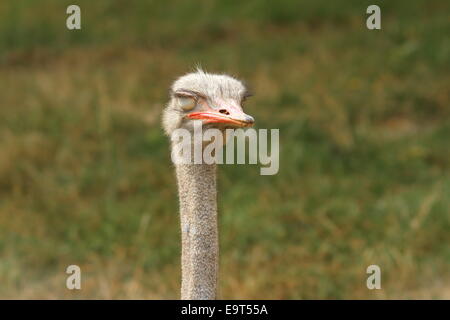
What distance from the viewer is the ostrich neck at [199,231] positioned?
240 cm

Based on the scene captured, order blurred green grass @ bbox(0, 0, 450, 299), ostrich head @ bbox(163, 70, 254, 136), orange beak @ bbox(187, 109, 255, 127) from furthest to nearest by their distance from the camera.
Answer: blurred green grass @ bbox(0, 0, 450, 299) → ostrich head @ bbox(163, 70, 254, 136) → orange beak @ bbox(187, 109, 255, 127)

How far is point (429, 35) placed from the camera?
7930mm

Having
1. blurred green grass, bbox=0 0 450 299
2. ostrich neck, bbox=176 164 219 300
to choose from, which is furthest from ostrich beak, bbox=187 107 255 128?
blurred green grass, bbox=0 0 450 299

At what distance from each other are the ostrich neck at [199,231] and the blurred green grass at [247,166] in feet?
Answer: 2.60

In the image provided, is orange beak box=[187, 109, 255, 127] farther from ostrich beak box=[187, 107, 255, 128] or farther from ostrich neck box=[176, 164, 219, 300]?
ostrich neck box=[176, 164, 219, 300]

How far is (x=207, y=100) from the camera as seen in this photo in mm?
2395

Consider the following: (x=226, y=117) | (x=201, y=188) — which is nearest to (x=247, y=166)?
(x=201, y=188)

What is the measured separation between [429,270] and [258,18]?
424cm

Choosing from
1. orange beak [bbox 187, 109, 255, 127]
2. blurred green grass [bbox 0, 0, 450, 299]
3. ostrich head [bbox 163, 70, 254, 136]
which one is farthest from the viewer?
blurred green grass [bbox 0, 0, 450, 299]

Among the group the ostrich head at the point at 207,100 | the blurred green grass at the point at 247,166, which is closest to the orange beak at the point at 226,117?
the ostrich head at the point at 207,100

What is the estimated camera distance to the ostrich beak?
2.24 m

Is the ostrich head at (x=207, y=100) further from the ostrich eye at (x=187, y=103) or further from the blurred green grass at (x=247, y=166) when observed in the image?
the blurred green grass at (x=247, y=166)

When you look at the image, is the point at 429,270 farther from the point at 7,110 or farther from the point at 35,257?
the point at 7,110
